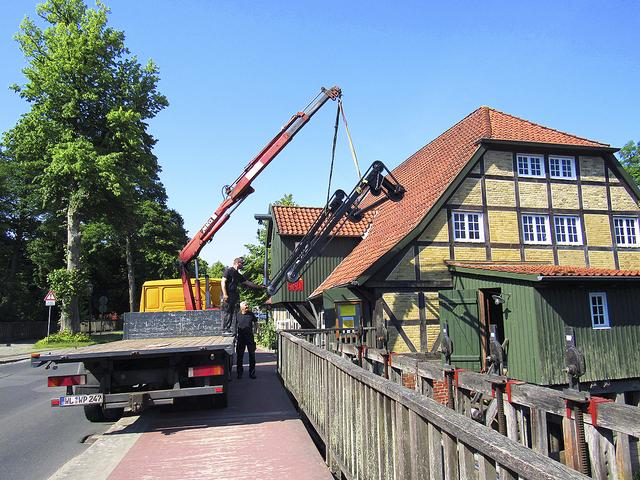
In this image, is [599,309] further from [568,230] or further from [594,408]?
[594,408]

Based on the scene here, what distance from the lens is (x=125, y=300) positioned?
5172 centimetres

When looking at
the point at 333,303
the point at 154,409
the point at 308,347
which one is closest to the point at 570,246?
the point at 333,303

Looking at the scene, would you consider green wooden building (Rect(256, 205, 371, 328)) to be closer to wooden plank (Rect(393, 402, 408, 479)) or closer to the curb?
the curb

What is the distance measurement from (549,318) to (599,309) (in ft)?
6.03

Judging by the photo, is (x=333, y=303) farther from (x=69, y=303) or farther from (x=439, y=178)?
(x=69, y=303)

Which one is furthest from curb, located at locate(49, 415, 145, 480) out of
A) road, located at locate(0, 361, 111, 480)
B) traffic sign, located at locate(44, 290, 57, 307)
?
traffic sign, located at locate(44, 290, 57, 307)

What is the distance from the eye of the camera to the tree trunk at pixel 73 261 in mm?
25875

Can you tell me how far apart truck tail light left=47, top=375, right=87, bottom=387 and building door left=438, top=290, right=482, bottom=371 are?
9.52 metres

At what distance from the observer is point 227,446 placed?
589cm

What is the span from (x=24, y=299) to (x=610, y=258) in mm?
42817

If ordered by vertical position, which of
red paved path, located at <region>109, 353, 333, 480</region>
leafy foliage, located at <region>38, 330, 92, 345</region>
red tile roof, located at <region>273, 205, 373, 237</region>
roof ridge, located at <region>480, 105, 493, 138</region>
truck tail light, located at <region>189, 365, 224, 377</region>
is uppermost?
roof ridge, located at <region>480, 105, 493, 138</region>

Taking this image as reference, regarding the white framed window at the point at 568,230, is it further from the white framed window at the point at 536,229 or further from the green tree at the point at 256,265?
the green tree at the point at 256,265

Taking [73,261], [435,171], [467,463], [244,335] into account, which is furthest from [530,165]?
[73,261]

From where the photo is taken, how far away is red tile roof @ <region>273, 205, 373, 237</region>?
19723 mm
